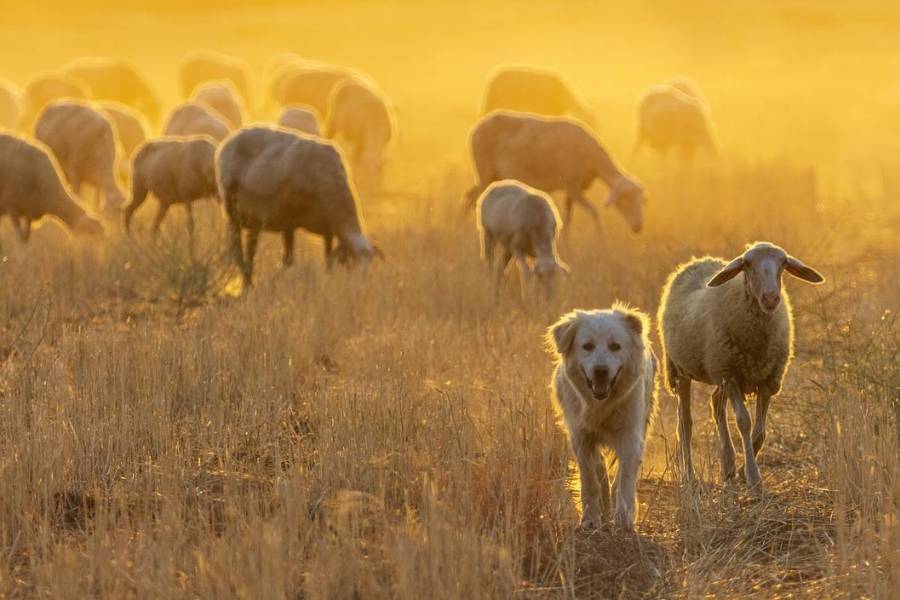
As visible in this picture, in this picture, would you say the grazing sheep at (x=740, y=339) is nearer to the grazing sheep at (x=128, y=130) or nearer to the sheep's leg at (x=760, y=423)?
the sheep's leg at (x=760, y=423)

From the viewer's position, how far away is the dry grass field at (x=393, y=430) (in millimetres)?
5957

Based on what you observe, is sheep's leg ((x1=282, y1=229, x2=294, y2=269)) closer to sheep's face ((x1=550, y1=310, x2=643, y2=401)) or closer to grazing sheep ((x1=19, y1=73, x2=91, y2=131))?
sheep's face ((x1=550, y1=310, x2=643, y2=401))

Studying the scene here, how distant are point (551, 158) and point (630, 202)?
3.89 feet

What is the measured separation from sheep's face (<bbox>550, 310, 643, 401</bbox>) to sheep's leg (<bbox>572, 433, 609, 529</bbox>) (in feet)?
0.98

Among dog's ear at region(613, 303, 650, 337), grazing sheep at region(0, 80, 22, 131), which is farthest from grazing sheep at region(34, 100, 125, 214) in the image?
dog's ear at region(613, 303, 650, 337)

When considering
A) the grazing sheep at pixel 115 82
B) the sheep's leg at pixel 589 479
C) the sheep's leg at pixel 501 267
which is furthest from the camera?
the grazing sheep at pixel 115 82

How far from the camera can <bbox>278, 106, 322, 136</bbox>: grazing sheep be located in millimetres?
23391

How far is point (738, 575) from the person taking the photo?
631 cm

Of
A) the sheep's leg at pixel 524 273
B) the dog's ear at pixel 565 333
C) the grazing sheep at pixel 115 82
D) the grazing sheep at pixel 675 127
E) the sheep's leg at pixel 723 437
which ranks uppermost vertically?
the grazing sheep at pixel 115 82

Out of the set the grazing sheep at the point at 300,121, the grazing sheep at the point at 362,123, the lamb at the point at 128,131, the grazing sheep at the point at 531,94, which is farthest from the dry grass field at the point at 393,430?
the grazing sheep at the point at 531,94

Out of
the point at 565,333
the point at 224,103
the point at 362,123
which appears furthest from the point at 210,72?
the point at 565,333

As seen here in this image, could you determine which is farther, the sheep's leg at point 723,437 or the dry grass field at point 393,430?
the sheep's leg at point 723,437


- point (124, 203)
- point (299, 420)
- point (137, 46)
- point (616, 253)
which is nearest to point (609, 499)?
point (299, 420)

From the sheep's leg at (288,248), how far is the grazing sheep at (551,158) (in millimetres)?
5183
